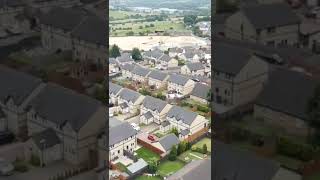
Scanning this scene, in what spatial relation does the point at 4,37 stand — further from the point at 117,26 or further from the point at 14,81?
the point at 117,26

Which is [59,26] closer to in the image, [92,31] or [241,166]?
[92,31]

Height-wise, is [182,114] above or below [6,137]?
above

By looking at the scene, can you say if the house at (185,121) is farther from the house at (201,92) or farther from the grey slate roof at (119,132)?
the grey slate roof at (119,132)

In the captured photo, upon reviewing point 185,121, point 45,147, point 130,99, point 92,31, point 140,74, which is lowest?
point 45,147

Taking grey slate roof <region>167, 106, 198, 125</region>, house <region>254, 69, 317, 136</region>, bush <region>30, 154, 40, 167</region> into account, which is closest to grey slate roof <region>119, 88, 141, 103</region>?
grey slate roof <region>167, 106, 198, 125</region>

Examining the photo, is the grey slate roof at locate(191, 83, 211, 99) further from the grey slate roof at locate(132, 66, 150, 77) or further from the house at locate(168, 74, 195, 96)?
the grey slate roof at locate(132, 66, 150, 77)

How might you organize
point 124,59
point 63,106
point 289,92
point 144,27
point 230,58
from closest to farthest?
point 289,92, point 230,58, point 63,106, point 124,59, point 144,27

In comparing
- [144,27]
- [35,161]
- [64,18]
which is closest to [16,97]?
[35,161]
